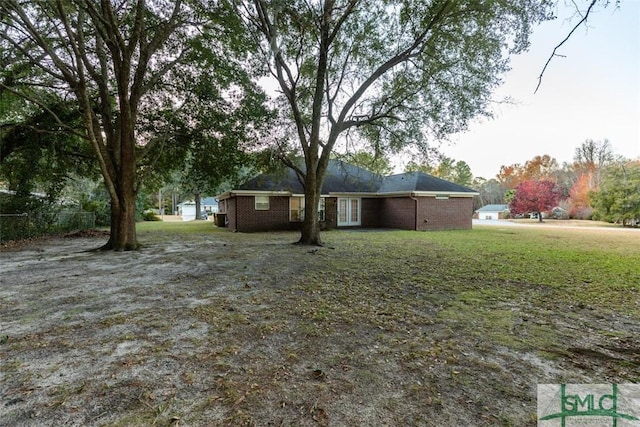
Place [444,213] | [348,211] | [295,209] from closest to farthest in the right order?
[295,209] < [444,213] < [348,211]

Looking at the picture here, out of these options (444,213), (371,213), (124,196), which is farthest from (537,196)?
(124,196)

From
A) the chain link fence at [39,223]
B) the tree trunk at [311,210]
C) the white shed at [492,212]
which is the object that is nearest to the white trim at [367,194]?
the tree trunk at [311,210]

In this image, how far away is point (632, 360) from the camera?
9.43 feet

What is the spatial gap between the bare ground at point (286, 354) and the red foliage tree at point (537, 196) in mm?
35579

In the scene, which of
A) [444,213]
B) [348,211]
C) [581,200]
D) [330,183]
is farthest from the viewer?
[581,200]

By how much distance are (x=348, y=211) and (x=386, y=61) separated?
10.5 metres

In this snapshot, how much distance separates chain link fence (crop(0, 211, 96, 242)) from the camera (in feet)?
39.8

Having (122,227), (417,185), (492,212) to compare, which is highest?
(417,185)

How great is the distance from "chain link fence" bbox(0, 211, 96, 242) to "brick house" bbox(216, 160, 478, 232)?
27.3 feet

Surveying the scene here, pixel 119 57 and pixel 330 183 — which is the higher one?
pixel 119 57

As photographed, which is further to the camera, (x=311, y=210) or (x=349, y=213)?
(x=349, y=213)

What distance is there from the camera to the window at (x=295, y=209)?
1865cm

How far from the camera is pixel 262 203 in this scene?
17.9m

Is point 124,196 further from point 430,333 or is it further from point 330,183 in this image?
point 330,183
